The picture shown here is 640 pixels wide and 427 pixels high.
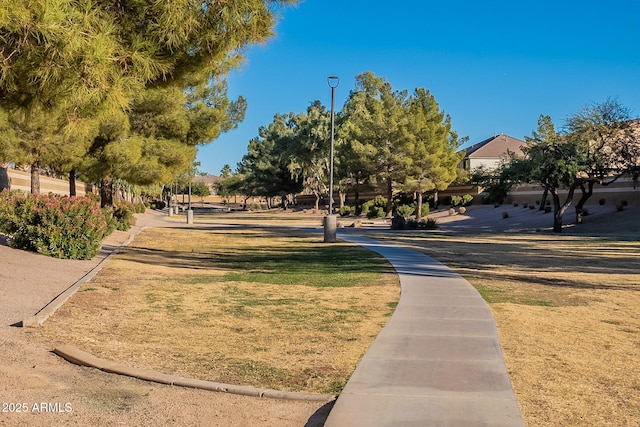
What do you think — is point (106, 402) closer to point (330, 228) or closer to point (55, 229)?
point (55, 229)

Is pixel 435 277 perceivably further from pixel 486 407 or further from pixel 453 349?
pixel 486 407

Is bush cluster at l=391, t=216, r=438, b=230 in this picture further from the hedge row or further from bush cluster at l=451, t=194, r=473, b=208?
the hedge row

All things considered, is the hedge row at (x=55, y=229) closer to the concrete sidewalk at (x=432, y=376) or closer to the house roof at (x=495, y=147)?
the concrete sidewalk at (x=432, y=376)

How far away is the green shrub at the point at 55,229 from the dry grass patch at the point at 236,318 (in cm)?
100

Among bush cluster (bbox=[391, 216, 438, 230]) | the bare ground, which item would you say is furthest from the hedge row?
bush cluster (bbox=[391, 216, 438, 230])

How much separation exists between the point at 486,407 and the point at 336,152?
2495 inches

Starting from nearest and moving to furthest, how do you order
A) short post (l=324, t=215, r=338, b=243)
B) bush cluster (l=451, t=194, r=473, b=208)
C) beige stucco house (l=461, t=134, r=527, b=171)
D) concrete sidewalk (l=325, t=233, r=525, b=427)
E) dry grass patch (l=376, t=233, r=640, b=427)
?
1. concrete sidewalk (l=325, t=233, r=525, b=427)
2. dry grass patch (l=376, t=233, r=640, b=427)
3. short post (l=324, t=215, r=338, b=243)
4. bush cluster (l=451, t=194, r=473, b=208)
5. beige stucco house (l=461, t=134, r=527, b=171)

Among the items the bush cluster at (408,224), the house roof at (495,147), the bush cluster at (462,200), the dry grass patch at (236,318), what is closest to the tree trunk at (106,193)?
the dry grass patch at (236,318)

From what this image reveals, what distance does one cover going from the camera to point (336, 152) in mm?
→ 68188

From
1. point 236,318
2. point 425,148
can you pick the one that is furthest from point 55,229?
point 425,148

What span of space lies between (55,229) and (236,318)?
884 centimetres

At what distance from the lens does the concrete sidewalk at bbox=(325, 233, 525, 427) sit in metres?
5.06

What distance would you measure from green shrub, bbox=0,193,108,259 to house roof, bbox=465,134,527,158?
7141 centimetres

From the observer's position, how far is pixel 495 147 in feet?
285
